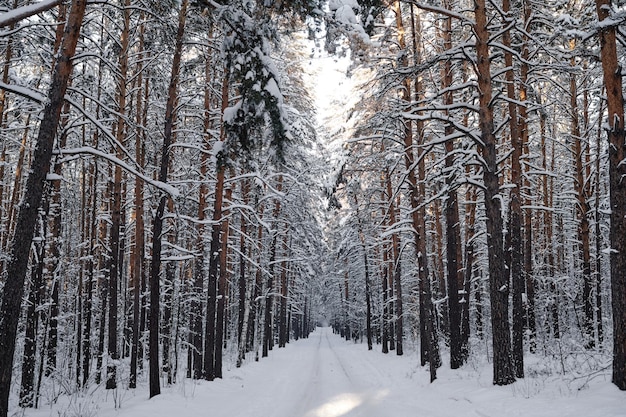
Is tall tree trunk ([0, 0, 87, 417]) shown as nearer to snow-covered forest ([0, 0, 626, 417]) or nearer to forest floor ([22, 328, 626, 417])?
snow-covered forest ([0, 0, 626, 417])

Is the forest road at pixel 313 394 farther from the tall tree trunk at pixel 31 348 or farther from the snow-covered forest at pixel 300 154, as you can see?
the tall tree trunk at pixel 31 348

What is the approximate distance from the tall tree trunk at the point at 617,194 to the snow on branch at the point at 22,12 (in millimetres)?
9254

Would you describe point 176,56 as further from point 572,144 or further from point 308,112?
point 572,144

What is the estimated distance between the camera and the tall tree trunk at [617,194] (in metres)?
7.11

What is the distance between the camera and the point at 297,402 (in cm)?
1051

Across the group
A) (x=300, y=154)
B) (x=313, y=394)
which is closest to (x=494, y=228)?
(x=313, y=394)

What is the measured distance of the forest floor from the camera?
7.17m

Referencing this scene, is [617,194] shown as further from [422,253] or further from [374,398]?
[374,398]

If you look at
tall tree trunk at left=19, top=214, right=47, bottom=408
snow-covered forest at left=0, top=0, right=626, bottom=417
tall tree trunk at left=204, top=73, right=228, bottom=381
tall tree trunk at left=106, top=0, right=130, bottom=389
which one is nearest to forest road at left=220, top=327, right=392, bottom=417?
snow-covered forest at left=0, top=0, right=626, bottom=417

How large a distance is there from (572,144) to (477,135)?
1360cm

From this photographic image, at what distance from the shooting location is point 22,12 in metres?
5.50

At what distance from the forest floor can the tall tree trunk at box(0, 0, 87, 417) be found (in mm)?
2971

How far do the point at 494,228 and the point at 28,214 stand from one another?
9.17 metres

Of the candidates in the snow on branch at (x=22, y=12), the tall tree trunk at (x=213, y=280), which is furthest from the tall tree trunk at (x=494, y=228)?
the snow on branch at (x=22, y=12)
